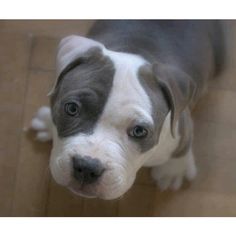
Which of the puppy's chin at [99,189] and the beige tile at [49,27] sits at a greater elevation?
the beige tile at [49,27]

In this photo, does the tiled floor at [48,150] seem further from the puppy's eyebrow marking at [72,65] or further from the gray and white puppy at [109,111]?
the puppy's eyebrow marking at [72,65]

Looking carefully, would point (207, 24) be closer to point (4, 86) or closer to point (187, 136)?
point (187, 136)

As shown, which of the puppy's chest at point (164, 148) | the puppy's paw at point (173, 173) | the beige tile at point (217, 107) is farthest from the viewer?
the beige tile at point (217, 107)

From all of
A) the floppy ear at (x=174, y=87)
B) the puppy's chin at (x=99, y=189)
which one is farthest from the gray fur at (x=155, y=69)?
the puppy's chin at (x=99, y=189)

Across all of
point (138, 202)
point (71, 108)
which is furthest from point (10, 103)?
point (71, 108)

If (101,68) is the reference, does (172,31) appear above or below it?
above

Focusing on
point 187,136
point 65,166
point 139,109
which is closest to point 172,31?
point 187,136

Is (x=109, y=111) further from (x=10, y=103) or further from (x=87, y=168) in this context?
(x=10, y=103)
